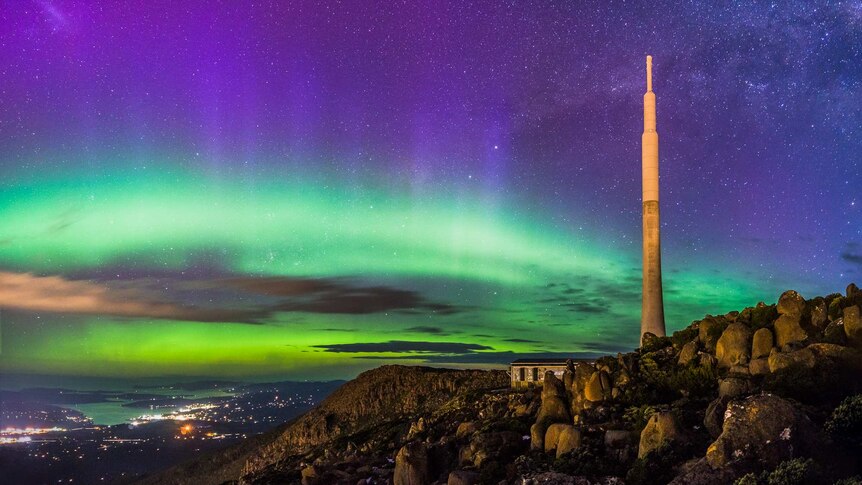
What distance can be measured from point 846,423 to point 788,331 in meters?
12.9

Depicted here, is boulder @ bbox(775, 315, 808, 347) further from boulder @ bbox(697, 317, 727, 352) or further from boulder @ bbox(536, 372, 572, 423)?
boulder @ bbox(536, 372, 572, 423)

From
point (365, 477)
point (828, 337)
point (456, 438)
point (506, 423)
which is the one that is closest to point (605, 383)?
point (506, 423)

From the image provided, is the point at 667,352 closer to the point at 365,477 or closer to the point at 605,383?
the point at 605,383

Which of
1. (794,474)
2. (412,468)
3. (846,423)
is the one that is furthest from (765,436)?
(412,468)

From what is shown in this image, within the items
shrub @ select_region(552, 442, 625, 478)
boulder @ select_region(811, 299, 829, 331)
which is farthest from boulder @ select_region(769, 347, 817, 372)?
shrub @ select_region(552, 442, 625, 478)

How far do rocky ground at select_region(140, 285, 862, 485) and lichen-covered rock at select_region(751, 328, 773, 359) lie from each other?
6 centimetres

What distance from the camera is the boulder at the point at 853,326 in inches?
1630

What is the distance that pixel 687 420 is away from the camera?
37.3 m

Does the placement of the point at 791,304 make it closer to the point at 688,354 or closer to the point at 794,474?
the point at 688,354

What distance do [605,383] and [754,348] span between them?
8.54 m

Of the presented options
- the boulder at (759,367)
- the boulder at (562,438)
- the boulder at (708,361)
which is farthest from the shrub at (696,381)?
the boulder at (562,438)

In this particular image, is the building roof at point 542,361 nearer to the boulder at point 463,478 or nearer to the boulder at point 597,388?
the boulder at point 597,388

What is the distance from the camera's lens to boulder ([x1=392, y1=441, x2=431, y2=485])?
41.7 metres

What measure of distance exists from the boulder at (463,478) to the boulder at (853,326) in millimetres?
21107
